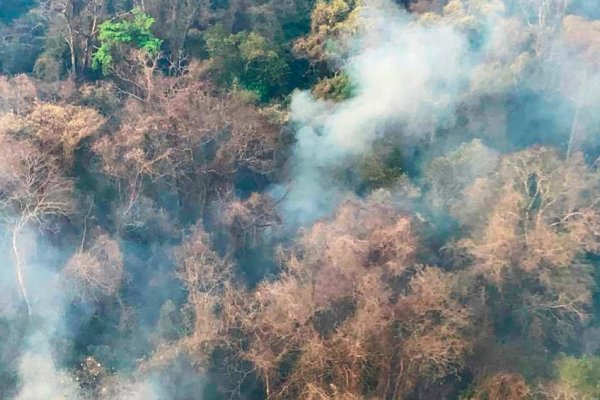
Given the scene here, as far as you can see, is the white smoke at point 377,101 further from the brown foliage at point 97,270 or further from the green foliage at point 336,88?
the brown foliage at point 97,270

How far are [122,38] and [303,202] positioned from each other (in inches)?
200

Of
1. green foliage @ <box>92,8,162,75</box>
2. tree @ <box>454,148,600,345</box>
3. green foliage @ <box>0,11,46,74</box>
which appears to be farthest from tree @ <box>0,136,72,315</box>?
tree @ <box>454,148,600,345</box>

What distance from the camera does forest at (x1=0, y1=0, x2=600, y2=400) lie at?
37.7 feet

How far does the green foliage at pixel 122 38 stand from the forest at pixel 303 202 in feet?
0.16

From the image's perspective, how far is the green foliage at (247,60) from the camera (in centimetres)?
1571

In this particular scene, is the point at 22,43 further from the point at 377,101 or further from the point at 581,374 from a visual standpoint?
the point at 581,374

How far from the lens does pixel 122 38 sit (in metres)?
15.2

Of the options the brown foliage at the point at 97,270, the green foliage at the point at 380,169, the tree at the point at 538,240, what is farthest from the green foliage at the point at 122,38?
the tree at the point at 538,240

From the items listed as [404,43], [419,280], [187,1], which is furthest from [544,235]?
[187,1]

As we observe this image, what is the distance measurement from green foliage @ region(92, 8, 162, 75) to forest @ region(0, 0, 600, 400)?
50 mm

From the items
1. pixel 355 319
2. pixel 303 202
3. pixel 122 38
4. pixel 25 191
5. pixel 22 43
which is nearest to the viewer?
pixel 355 319

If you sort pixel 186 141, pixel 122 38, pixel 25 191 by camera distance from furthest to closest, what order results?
pixel 122 38 → pixel 186 141 → pixel 25 191

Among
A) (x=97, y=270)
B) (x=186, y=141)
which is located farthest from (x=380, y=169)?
(x=97, y=270)

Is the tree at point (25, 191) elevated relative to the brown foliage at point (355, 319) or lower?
elevated
